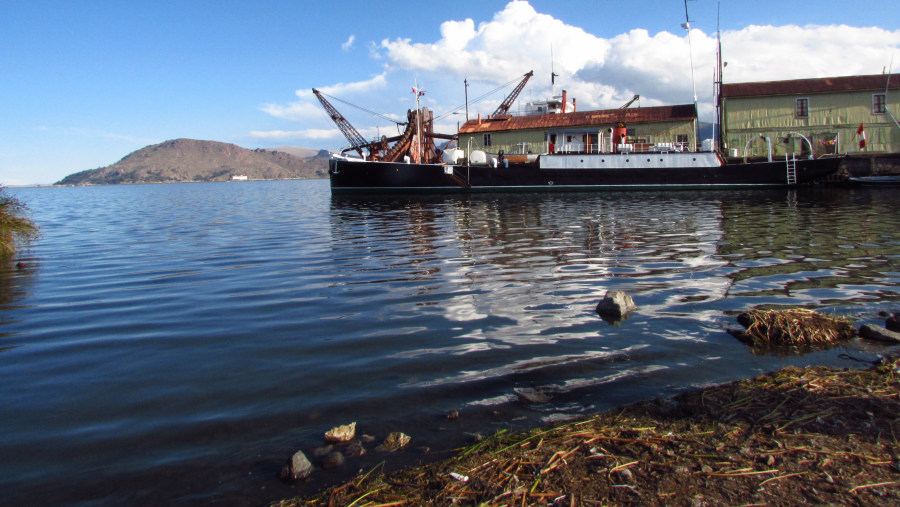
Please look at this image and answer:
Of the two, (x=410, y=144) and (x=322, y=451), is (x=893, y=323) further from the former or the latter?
(x=410, y=144)

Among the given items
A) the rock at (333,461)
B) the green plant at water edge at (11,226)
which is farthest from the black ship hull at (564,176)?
the rock at (333,461)

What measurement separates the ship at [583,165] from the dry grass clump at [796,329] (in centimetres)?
3411

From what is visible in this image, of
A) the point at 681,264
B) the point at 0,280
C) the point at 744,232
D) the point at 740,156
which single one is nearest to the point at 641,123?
the point at 740,156

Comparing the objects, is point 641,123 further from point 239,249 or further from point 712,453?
point 712,453

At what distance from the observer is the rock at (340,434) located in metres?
3.77

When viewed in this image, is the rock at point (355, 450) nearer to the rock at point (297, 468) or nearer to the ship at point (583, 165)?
the rock at point (297, 468)

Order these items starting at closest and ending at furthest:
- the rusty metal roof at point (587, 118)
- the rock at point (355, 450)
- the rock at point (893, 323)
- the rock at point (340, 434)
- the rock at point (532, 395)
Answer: the rock at point (355, 450), the rock at point (340, 434), the rock at point (532, 395), the rock at point (893, 323), the rusty metal roof at point (587, 118)

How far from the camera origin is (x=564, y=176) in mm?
39062

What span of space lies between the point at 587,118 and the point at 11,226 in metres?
40.2

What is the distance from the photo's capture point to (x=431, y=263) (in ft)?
37.2

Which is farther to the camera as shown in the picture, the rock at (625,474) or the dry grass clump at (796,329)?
the dry grass clump at (796,329)

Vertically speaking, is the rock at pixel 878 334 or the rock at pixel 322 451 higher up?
the rock at pixel 878 334

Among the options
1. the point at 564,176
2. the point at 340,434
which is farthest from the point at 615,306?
the point at 564,176

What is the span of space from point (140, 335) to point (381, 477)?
516 centimetres
